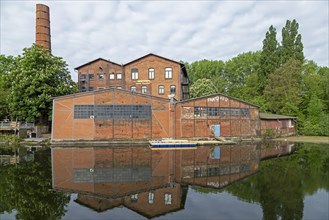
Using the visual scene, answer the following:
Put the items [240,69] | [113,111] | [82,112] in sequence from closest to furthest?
[82,112], [113,111], [240,69]

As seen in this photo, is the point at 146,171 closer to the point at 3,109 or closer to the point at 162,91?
the point at 162,91

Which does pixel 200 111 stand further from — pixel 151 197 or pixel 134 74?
pixel 151 197

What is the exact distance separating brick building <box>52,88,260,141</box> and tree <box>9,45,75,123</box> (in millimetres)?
4605

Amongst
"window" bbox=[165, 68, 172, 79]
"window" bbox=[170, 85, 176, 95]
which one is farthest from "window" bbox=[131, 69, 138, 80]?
"window" bbox=[170, 85, 176, 95]

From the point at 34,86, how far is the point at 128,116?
12.2 m

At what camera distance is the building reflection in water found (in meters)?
8.31

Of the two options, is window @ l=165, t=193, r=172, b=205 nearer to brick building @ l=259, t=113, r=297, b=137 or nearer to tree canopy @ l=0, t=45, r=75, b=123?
tree canopy @ l=0, t=45, r=75, b=123

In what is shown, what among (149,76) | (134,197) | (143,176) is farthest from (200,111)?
(134,197)

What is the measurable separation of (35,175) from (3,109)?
85.8 feet

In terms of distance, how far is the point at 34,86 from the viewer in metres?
27.0

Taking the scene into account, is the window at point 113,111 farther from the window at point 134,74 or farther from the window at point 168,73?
the window at point 134,74

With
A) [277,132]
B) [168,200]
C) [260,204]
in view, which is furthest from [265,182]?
[277,132]

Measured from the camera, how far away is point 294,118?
1292 inches

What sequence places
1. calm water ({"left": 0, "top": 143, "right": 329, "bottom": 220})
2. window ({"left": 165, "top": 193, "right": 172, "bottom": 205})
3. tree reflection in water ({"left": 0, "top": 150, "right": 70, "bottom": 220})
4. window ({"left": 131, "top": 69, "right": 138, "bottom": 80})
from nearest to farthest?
calm water ({"left": 0, "top": 143, "right": 329, "bottom": 220}), tree reflection in water ({"left": 0, "top": 150, "right": 70, "bottom": 220}), window ({"left": 165, "top": 193, "right": 172, "bottom": 205}), window ({"left": 131, "top": 69, "right": 138, "bottom": 80})
